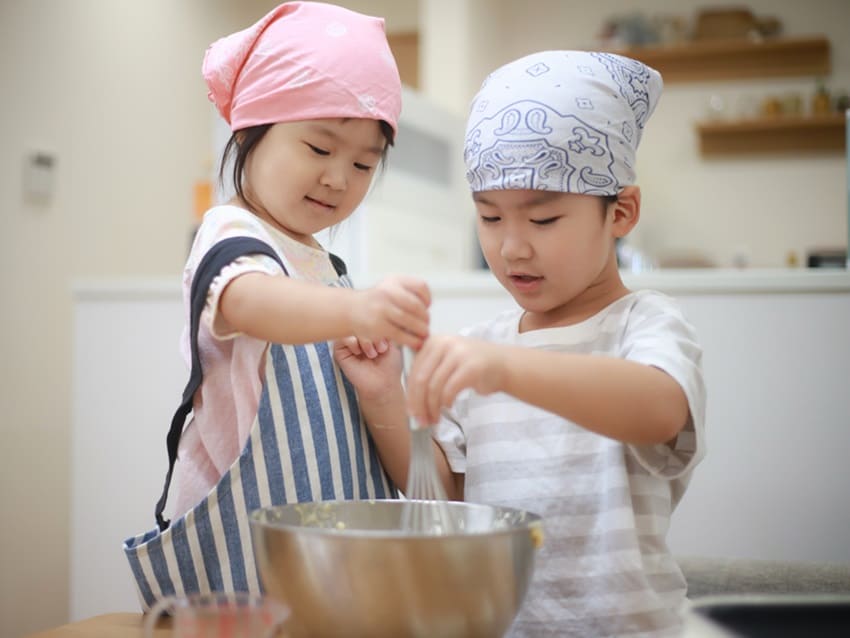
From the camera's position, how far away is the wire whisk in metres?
0.71

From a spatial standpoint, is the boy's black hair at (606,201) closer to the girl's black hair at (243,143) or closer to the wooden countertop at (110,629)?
the girl's black hair at (243,143)

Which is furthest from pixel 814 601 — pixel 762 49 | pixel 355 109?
pixel 762 49

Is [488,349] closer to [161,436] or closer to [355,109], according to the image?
[355,109]

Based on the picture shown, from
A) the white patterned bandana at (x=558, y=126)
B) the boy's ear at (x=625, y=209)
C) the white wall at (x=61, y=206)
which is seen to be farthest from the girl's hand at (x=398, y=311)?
the white wall at (x=61, y=206)

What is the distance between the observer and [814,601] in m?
0.49

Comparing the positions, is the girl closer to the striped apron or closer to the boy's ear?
the striped apron

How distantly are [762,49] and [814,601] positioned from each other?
4.90 meters

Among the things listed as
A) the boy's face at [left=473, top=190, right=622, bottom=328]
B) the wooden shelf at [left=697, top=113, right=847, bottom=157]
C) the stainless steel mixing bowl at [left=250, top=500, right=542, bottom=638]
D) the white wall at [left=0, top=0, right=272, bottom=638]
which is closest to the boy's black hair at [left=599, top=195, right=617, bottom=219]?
the boy's face at [left=473, top=190, right=622, bottom=328]

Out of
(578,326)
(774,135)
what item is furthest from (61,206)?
(774,135)

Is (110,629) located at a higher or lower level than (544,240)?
lower

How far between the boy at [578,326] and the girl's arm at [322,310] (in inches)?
9.1

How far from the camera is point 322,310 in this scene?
722 millimetres

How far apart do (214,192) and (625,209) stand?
1824 mm

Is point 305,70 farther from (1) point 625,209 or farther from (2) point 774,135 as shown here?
(2) point 774,135
